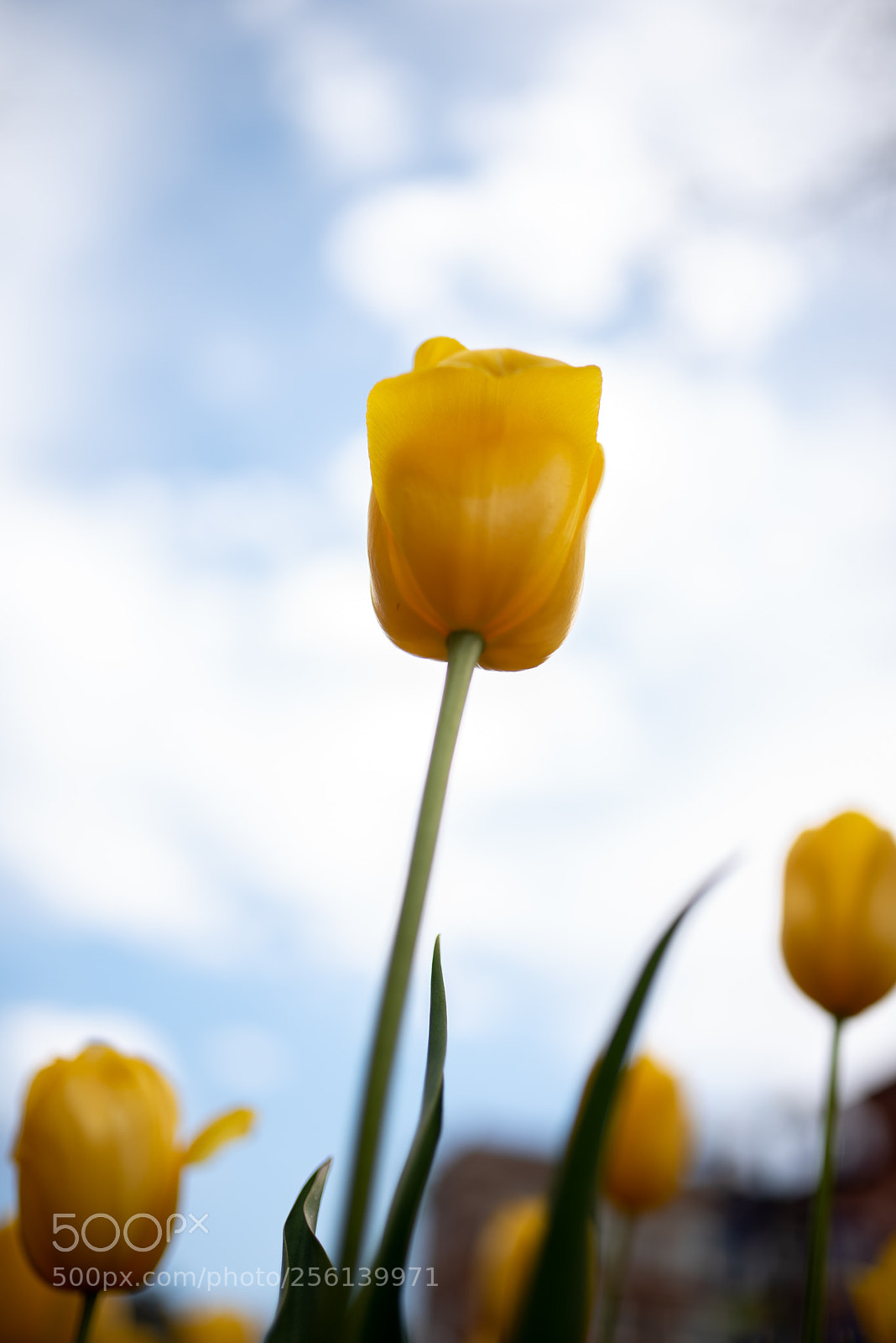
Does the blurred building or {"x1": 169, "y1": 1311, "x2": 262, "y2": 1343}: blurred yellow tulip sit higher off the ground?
{"x1": 169, "y1": 1311, "x2": 262, "y2": 1343}: blurred yellow tulip

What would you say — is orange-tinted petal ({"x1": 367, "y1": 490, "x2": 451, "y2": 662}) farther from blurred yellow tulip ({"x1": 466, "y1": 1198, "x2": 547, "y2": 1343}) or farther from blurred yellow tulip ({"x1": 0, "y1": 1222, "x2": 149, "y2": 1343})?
blurred yellow tulip ({"x1": 0, "y1": 1222, "x2": 149, "y2": 1343})

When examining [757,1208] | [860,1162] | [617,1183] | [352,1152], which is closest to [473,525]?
[352,1152]

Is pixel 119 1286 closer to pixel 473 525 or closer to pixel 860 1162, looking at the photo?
pixel 473 525

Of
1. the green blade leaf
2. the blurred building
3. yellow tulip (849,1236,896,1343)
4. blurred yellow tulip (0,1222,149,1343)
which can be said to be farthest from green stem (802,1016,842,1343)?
the blurred building

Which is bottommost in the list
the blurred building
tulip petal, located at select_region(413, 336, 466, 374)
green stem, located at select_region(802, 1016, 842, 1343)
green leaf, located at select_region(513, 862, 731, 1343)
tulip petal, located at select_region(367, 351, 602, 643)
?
the blurred building

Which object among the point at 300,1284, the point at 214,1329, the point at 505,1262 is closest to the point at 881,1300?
the point at 505,1262
